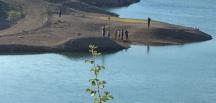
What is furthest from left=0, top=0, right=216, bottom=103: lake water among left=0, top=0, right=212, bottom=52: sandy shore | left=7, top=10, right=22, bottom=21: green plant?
left=7, top=10, right=22, bottom=21: green plant

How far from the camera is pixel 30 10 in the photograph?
60.1m

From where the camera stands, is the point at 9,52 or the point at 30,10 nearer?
the point at 9,52

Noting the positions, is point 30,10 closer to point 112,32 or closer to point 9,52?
point 112,32

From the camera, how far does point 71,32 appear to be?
168ft

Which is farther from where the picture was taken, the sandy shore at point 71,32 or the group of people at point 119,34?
the group of people at point 119,34

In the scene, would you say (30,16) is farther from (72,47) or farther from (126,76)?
(126,76)

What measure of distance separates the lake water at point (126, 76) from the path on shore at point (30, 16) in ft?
25.2

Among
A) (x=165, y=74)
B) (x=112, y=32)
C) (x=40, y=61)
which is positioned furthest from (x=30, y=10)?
(x=165, y=74)

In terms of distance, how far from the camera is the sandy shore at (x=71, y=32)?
45.7 meters

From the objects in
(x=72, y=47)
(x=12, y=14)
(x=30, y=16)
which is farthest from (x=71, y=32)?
(x=30, y=16)

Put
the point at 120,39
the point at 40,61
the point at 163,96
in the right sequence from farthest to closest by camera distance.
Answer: the point at 120,39 → the point at 40,61 → the point at 163,96

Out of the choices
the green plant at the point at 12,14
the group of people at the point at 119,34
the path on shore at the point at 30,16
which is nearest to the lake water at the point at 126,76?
the group of people at the point at 119,34

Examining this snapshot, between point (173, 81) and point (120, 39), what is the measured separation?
55.8 ft

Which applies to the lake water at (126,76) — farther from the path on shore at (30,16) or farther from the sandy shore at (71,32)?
the path on shore at (30,16)
